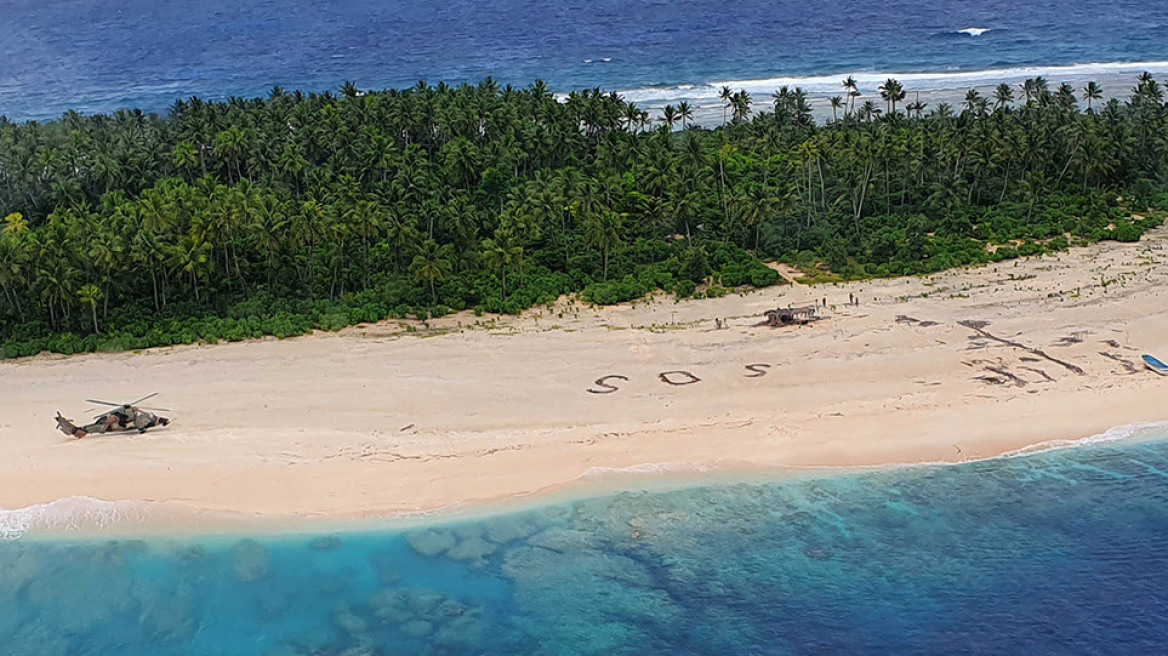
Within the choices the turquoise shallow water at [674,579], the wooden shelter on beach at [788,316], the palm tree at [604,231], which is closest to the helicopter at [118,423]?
the turquoise shallow water at [674,579]

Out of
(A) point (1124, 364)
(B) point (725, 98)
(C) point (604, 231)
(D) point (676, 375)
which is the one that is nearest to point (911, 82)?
(B) point (725, 98)

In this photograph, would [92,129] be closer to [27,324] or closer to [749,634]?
[27,324]

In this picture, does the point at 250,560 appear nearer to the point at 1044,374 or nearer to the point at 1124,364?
the point at 1044,374

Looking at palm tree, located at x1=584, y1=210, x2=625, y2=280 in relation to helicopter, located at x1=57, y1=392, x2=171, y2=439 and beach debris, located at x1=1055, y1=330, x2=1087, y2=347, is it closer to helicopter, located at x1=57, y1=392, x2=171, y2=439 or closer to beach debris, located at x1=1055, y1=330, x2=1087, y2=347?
beach debris, located at x1=1055, y1=330, x2=1087, y2=347

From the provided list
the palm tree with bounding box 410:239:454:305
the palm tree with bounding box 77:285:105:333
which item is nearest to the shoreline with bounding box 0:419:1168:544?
the palm tree with bounding box 77:285:105:333

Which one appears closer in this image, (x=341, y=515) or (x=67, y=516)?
(x=341, y=515)

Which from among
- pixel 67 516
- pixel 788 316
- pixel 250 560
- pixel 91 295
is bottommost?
pixel 250 560

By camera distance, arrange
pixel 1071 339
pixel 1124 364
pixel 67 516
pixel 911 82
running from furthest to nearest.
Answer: pixel 911 82 → pixel 1071 339 → pixel 1124 364 → pixel 67 516
